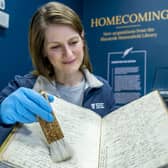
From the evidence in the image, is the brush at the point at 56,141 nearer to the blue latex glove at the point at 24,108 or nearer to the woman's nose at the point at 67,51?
the blue latex glove at the point at 24,108

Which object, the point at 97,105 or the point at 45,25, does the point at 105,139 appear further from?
the point at 45,25

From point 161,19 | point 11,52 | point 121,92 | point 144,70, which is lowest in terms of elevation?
point 121,92

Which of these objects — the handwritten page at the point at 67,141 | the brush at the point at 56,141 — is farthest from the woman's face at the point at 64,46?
the brush at the point at 56,141

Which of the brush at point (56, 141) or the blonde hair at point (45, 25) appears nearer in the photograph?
the brush at point (56, 141)

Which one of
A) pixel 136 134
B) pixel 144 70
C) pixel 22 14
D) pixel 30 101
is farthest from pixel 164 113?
pixel 144 70

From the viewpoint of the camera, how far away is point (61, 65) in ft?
3.58

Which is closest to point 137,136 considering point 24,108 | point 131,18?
point 24,108

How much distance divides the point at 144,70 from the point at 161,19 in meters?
0.31

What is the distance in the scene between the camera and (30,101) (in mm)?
753

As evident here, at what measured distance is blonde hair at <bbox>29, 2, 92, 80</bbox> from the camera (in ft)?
3.57

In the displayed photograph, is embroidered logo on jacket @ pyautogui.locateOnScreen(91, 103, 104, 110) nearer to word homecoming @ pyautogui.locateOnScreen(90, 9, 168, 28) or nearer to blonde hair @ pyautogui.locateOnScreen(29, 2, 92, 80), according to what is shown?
blonde hair @ pyautogui.locateOnScreen(29, 2, 92, 80)

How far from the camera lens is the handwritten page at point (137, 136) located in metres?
0.58

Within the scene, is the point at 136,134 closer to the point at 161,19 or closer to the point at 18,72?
the point at 18,72

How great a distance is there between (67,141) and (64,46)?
1.36ft
